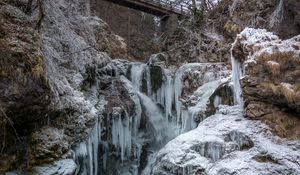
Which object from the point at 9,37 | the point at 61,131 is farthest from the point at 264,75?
the point at 9,37

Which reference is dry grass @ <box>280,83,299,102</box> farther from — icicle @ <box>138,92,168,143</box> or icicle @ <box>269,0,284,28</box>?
icicle @ <box>138,92,168,143</box>

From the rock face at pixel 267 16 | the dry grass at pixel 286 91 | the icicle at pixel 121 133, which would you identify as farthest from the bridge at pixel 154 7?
the dry grass at pixel 286 91

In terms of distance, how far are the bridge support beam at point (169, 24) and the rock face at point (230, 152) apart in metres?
9.95

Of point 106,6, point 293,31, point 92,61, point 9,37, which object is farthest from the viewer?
point 106,6

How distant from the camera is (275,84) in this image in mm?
8047

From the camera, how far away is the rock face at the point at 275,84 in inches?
305

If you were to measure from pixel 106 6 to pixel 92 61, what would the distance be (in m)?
9.84

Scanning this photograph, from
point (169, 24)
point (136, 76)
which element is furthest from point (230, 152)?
point (169, 24)

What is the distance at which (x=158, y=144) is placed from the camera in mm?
12234

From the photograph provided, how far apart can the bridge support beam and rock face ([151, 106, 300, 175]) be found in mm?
9951

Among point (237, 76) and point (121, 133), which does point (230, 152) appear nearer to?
point (237, 76)

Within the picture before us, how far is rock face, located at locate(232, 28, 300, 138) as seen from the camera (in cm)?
775

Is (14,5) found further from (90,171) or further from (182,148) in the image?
(182,148)

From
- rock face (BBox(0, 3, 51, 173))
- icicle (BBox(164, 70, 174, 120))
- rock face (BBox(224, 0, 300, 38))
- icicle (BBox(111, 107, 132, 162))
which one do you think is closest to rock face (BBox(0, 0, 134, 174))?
rock face (BBox(0, 3, 51, 173))
